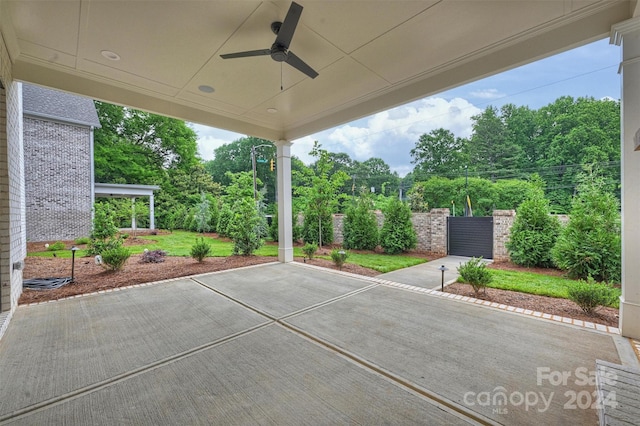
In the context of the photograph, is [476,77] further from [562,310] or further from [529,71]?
[529,71]

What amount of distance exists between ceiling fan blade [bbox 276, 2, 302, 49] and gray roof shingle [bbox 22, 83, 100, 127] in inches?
429

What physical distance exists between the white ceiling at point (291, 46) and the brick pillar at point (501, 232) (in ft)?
15.1

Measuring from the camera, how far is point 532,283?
15.1 ft

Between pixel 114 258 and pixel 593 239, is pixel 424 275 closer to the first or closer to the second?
pixel 593 239

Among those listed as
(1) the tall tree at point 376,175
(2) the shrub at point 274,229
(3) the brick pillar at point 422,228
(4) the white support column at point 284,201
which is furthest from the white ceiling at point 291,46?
(1) the tall tree at point 376,175

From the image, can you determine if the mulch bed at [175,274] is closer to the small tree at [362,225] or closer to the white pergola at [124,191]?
the small tree at [362,225]

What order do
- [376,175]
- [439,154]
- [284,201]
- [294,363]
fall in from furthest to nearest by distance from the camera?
[376,175] < [439,154] < [284,201] < [294,363]

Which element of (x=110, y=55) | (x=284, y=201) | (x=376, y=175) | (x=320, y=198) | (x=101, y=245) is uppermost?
(x=376, y=175)

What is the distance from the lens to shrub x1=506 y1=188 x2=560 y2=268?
18.7 ft

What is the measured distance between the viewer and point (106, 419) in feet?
5.20

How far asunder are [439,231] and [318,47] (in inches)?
257

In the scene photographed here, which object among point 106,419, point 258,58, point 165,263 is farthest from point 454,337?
point 165,263

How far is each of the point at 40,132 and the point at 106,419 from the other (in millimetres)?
12430

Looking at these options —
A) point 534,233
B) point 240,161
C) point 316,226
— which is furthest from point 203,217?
point 240,161
